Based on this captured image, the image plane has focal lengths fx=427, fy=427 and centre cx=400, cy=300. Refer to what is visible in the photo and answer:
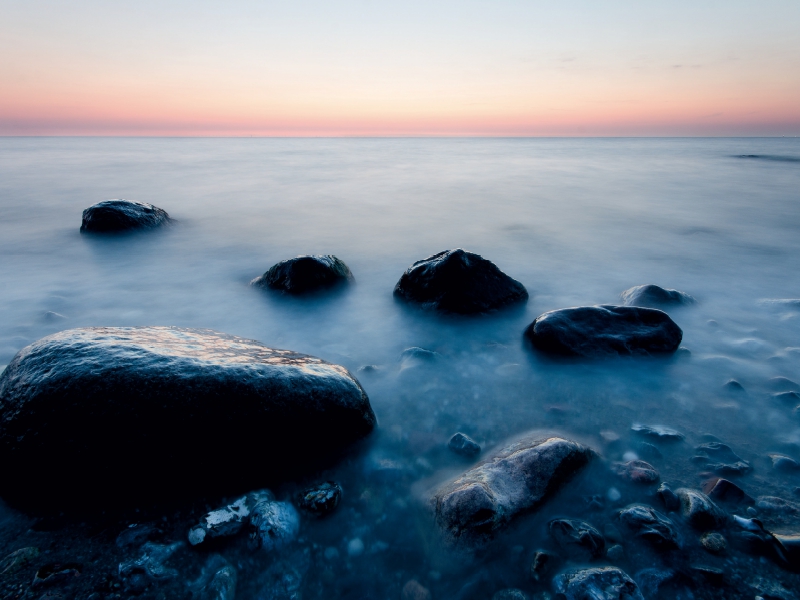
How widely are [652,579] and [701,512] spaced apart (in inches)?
16.3

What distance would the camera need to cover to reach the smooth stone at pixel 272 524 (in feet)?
5.63

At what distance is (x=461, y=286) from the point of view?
12.7 ft

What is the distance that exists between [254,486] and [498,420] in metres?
1.36

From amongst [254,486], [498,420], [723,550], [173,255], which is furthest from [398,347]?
[173,255]

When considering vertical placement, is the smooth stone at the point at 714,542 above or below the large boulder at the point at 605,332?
below

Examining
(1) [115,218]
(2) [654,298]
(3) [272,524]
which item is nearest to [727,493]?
(3) [272,524]

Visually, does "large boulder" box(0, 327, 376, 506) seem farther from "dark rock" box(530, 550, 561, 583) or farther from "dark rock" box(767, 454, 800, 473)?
"dark rock" box(767, 454, 800, 473)

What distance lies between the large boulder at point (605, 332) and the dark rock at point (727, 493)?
1234 millimetres

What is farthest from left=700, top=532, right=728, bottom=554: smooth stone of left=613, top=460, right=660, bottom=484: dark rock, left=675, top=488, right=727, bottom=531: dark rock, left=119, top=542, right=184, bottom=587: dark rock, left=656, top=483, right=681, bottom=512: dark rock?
left=119, top=542, right=184, bottom=587: dark rock

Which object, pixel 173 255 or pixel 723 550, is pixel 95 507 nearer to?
pixel 723 550

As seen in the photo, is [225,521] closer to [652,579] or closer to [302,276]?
[652,579]

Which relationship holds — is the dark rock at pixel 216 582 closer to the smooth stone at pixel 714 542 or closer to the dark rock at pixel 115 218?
the smooth stone at pixel 714 542

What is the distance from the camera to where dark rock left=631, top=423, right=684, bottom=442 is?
2283 millimetres

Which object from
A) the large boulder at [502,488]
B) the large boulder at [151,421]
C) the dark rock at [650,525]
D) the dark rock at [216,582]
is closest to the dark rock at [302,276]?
the large boulder at [151,421]
